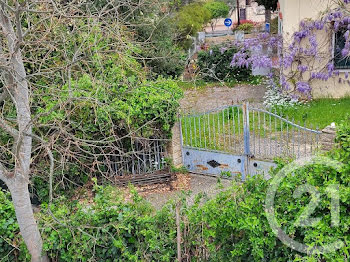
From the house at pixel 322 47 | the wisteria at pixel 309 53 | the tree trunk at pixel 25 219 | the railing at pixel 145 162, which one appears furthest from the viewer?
the house at pixel 322 47

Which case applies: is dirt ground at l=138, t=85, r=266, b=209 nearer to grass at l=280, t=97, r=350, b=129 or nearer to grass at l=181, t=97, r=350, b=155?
grass at l=181, t=97, r=350, b=155

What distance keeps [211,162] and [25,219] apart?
460 centimetres

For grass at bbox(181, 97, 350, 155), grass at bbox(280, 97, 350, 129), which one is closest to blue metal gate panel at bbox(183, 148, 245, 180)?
grass at bbox(181, 97, 350, 155)

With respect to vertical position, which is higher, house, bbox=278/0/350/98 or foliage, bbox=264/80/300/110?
house, bbox=278/0/350/98

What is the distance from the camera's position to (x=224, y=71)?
59.0ft

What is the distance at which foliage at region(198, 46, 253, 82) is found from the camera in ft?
58.0

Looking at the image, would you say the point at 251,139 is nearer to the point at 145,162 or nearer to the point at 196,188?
the point at 196,188

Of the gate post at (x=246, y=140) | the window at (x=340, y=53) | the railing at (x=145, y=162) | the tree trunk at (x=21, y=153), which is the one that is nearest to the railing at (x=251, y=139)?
the gate post at (x=246, y=140)

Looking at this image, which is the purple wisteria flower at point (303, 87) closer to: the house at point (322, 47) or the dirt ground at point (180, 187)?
the house at point (322, 47)

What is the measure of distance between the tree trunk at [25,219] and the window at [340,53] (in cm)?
1053

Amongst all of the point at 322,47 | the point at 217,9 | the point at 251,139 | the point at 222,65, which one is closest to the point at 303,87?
the point at 322,47

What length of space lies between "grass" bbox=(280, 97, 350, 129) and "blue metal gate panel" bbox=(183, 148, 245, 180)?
3191mm

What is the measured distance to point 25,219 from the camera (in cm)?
545

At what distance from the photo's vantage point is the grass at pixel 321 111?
11.3m
